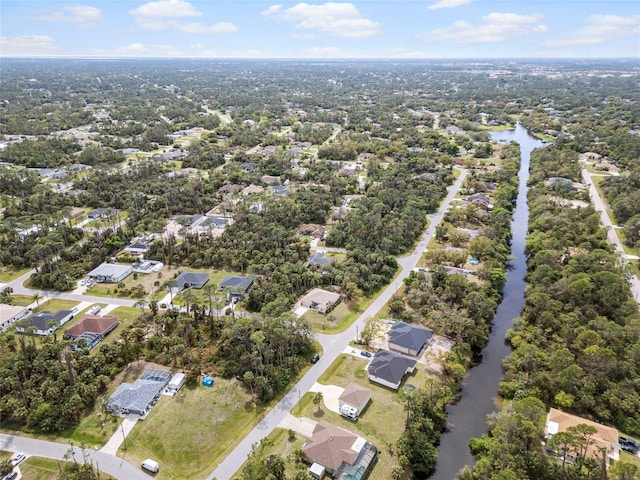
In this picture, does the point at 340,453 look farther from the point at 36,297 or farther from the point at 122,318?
the point at 36,297

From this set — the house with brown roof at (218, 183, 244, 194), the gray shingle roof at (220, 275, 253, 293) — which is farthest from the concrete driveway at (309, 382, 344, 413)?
the house with brown roof at (218, 183, 244, 194)

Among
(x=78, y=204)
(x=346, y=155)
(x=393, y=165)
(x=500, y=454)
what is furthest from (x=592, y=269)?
(x=78, y=204)

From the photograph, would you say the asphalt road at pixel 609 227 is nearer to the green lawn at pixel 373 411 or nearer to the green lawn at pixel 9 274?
the green lawn at pixel 373 411

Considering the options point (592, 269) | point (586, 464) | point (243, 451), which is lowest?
point (243, 451)

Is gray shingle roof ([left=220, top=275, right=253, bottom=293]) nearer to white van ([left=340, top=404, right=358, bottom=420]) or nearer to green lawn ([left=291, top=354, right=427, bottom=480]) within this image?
green lawn ([left=291, top=354, right=427, bottom=480])

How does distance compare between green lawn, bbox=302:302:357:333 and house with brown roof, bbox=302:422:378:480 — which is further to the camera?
green lawn, bbox=302:302:357:333

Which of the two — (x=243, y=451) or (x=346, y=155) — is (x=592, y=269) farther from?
(x=346, y=155)

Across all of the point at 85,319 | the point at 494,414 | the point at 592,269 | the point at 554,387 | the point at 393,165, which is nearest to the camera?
the point at 494,414
